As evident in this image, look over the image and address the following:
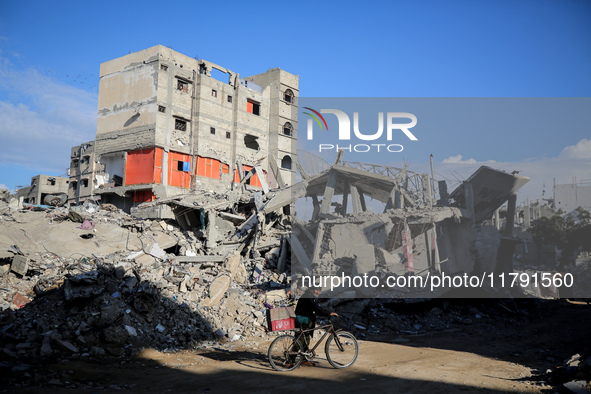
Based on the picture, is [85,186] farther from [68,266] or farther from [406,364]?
[406,364]

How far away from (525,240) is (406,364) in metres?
9.41

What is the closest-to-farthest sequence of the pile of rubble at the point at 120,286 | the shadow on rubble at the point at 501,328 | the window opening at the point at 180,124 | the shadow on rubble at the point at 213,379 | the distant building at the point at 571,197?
the shadow on rubble at the point at 213,379 < the pile of rubble at the point at 120,286 < the shadow on rubble at the point at 501,328 < the distant building at the point at 571,197 < the window opening at the point at 180,124

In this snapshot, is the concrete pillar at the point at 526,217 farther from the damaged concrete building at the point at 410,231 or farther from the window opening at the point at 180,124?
the window opening at the point at 180,124

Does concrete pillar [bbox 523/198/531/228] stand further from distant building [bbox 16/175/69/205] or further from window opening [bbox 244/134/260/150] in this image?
distant building [bbox 16/175/69/205]

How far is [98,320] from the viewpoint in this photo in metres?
8.15

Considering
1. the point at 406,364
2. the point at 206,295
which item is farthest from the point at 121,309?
the point at 406,364

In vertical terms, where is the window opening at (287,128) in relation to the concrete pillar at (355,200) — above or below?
above

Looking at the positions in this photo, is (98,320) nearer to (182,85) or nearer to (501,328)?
(501,328)

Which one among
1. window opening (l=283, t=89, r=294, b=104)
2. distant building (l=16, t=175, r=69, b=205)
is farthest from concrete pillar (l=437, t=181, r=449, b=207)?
distant building (l=16, t=175, r=69, b=205)

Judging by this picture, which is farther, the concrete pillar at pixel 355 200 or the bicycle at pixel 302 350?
the concrete pillar at pixel 355 200

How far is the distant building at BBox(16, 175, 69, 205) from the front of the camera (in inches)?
1389

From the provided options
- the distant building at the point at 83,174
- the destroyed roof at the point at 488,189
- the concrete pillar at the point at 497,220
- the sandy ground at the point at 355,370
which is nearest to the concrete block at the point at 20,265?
the sandy ground at the point at 355,370

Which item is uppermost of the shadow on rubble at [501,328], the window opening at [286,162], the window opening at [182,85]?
the window opening at [182,85]

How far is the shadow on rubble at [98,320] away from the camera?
743cm
